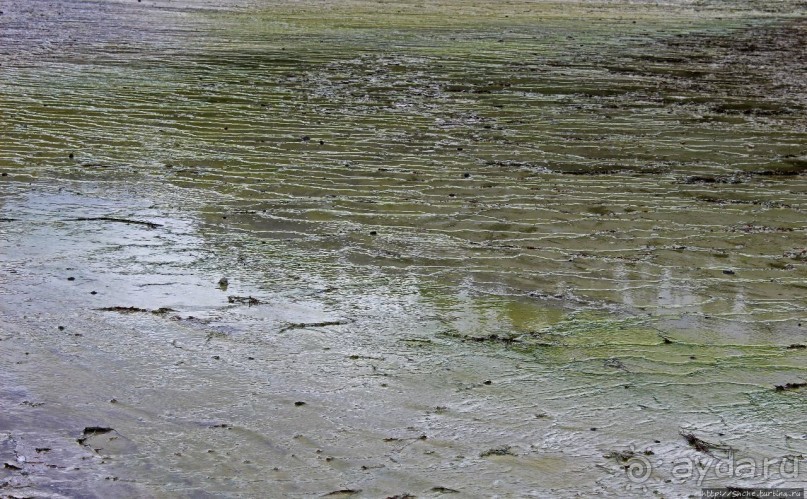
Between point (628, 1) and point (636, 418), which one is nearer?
point (636, 418)

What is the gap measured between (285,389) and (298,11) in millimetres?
12951

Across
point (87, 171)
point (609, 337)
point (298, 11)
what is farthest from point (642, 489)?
point (298, 11)

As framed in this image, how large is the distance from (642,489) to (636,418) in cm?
52

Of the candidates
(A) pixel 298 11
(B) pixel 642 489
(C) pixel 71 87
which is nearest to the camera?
(B) pixel 642 489

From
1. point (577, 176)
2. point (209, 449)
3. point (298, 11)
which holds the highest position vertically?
point (298, 11)

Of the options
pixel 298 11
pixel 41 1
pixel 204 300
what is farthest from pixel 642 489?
pixel 41 1

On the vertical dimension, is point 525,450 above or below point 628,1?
below

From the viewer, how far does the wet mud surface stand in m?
3.53

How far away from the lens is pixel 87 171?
284 inches

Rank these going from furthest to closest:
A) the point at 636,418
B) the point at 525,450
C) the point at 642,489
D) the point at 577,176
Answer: the point at 577,176, the point at 636,418, the point at 525,450, the point at 642,489

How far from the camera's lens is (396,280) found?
207 inches

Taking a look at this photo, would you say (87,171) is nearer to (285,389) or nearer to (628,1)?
(285,389)

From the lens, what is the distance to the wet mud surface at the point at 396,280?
11.6 ft

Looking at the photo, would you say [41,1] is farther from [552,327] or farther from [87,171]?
[552,327]
